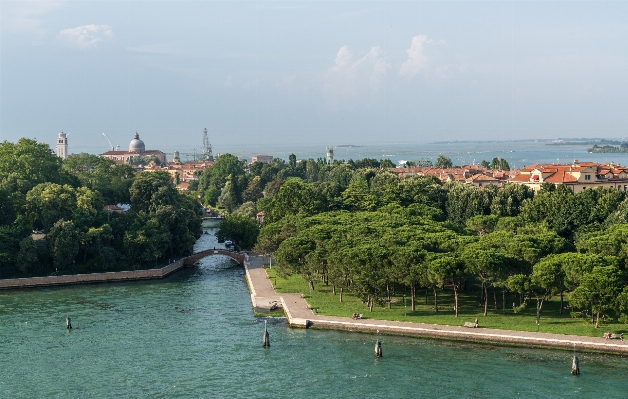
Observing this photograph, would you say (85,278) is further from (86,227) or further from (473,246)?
(473,246)

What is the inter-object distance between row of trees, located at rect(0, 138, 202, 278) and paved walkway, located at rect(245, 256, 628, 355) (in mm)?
15646

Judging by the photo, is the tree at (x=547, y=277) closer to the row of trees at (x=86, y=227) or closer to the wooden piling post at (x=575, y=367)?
the wooden piling post at (x=575, y=367)

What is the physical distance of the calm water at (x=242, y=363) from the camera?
30.9 meters

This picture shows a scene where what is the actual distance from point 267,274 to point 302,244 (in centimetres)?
818

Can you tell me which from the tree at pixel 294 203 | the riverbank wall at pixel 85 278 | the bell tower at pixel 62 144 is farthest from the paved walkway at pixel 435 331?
the bell tower at pixel 62 144

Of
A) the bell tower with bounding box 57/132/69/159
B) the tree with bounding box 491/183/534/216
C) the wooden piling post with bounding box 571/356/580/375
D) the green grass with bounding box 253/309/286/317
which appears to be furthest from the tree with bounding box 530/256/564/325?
the bell tower with bounding box 57/132/69/159

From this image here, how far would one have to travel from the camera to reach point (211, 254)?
63656mm

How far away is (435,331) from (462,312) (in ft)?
13.6

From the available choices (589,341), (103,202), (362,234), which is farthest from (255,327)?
(103,202)

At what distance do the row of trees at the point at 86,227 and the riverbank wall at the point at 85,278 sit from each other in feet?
3.15

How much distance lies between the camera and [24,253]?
53594mm

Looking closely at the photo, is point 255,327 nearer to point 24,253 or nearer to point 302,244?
point 302,244

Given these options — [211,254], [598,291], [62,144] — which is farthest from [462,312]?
[62,144]

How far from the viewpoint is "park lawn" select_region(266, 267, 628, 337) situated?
1459 inches
